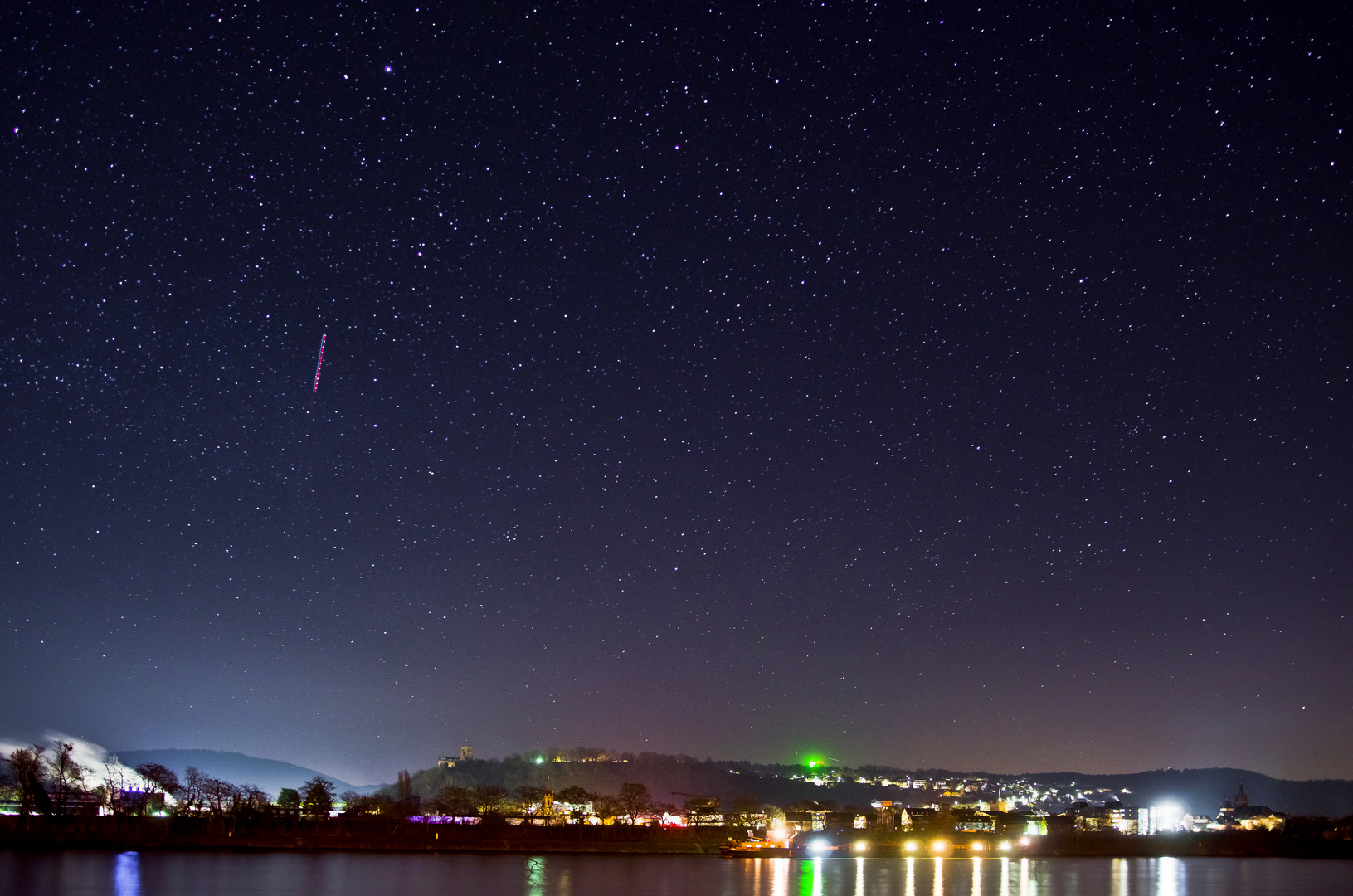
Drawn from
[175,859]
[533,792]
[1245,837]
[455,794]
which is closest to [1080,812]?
[1245,837]

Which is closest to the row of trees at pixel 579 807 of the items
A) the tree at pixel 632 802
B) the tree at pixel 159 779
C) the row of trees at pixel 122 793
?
the tree at pixel 632 802

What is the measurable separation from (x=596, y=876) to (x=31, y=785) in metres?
51.1

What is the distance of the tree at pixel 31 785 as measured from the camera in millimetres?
77062

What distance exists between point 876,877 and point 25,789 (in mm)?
61545

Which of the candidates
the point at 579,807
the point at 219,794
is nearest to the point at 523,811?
the point at 579,807

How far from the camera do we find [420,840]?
79500mm

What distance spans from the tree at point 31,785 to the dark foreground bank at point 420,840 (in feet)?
7.99

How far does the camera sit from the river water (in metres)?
40.4

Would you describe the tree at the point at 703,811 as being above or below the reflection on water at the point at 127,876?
below

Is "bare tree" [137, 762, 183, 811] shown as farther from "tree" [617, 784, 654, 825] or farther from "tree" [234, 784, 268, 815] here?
"tree" [617, 784, 654, 825]

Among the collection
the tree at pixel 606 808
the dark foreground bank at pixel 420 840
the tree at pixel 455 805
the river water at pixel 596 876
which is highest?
the river water at pixel 596 876

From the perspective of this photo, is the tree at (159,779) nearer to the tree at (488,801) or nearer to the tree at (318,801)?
the tree at (318,801)

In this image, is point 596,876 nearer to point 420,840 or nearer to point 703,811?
point 420,840

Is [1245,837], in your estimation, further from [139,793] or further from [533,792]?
[139,793]
